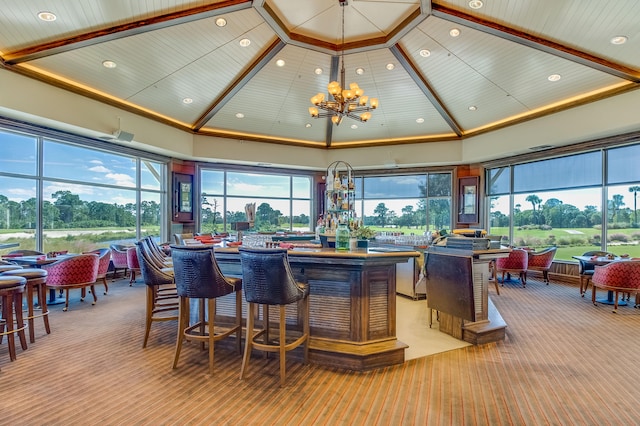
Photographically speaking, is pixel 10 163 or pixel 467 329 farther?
pixel 10 163

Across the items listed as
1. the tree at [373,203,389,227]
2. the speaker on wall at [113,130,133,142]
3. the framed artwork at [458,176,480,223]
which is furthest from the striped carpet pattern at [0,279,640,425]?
the tree at [373,203,389,227]

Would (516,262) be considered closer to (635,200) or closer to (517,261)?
(517,261)

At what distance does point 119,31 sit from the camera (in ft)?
17.5

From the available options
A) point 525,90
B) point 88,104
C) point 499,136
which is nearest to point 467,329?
point 525,90

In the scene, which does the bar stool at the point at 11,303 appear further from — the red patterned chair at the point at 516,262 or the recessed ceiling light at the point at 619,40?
the recessed ceiling light at the point at 619,40

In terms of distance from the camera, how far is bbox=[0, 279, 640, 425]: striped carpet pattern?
93.7 inches

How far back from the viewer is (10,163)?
5984 mm

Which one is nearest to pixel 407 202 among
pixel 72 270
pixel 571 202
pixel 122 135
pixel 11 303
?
pixel 571 202

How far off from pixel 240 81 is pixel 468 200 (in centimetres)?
704

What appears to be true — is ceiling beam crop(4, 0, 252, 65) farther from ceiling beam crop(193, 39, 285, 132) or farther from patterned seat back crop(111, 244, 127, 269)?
patterned seat back crop(111, 244, 127, 269)

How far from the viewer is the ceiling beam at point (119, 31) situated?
17.2 ft

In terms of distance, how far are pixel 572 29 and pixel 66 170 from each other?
9.52 metres

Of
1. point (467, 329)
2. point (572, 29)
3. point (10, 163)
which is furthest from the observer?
point (10, 163)

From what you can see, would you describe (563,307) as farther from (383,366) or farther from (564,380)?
(383,366)
